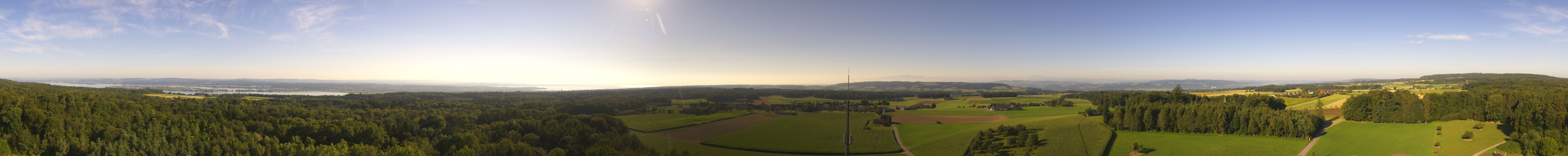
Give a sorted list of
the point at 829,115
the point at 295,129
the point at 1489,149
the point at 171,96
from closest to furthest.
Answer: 1. the point at 1489,149
2. the point at 295,129
3. the point at 829,115
4. the point at 171,96

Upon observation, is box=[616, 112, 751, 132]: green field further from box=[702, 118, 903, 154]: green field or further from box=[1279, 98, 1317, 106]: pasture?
box=[1279, 98, 1317, 106]: pasture

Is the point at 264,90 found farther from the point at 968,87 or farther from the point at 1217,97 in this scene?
the point at 1217,97

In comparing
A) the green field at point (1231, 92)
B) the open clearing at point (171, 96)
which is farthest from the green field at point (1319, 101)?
the open clearing at point (171, 96)

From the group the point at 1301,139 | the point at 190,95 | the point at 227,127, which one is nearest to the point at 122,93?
the point at 190,95

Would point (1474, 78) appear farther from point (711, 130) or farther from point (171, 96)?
point (171, 96)

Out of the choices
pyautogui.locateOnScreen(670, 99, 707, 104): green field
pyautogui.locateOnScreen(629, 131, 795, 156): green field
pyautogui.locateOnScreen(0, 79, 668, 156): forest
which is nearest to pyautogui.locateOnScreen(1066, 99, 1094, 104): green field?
pyautogui.locateOnScreen(670, 99, 707, 104): green field

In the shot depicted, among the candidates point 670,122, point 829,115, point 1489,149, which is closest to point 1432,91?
point 1489,149

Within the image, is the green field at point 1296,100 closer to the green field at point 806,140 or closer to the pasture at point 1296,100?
the pasture at point 1296,100
